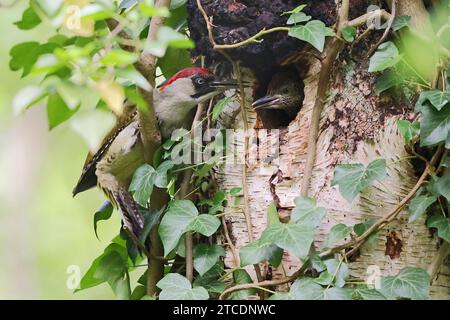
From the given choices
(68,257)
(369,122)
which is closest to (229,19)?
(369,122)

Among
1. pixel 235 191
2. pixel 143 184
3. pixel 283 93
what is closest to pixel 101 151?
pixel 143 184

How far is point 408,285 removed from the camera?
2305 millimetres

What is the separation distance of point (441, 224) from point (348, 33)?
2.51 feet

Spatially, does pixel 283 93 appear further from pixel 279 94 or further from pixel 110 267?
pixel 110 267

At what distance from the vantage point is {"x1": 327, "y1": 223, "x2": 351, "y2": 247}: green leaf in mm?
2449

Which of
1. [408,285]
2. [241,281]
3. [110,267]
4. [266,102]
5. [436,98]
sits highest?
[436,98]

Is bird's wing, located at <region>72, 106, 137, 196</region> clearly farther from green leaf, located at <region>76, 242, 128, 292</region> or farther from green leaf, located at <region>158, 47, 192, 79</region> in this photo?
green leaf, located at <region>76, 242, 128, 292</region>

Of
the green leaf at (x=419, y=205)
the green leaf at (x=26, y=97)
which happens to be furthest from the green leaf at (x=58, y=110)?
the green leaf at (x=419, y=205)

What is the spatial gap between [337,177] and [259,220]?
44 cm

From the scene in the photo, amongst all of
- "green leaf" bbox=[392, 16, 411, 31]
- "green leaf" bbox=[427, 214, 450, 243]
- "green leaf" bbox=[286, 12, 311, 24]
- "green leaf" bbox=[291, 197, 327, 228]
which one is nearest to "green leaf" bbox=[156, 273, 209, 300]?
"green leaf" bbox=[291, 197, 327, 228]

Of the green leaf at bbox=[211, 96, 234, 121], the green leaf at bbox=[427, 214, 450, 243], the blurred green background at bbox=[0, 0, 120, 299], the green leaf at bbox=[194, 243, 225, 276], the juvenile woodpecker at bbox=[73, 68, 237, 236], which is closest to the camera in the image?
the green leaf at bbox=[427, 214, 450, 243]

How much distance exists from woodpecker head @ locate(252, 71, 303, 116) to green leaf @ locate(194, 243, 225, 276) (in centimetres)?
65

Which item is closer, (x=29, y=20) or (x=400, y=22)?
(x=29, y=20)

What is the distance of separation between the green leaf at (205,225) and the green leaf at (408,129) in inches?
28.9
